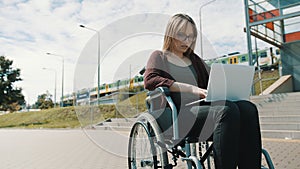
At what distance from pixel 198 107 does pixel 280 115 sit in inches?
195

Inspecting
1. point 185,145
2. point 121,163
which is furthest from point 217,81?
point 121,163

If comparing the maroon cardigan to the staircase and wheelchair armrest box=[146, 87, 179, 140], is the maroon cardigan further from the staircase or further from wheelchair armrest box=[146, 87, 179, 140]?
the staircase

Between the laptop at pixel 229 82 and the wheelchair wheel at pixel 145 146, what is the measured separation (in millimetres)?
319

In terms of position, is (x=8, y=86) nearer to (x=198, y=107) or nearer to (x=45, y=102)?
(x=45, y=102)

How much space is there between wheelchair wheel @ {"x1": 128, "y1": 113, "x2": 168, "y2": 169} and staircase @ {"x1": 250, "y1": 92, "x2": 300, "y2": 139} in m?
3.56

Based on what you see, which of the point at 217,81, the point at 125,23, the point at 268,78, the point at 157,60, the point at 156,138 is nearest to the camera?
the point at 217,81

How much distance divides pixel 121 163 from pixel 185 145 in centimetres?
193

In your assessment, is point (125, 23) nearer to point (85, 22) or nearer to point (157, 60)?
point (157, 60)

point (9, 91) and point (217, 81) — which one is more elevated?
point (9, 91)

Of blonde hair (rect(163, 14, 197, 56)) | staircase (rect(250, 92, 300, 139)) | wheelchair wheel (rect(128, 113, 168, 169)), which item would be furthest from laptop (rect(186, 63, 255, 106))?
staircase (rect(250, 92, 300, 139))

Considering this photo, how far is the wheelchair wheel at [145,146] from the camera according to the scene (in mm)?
1648

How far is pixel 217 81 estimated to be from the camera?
1.53 meters

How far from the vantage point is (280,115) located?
5785 mm

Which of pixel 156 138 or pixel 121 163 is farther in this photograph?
pixel 121 163
